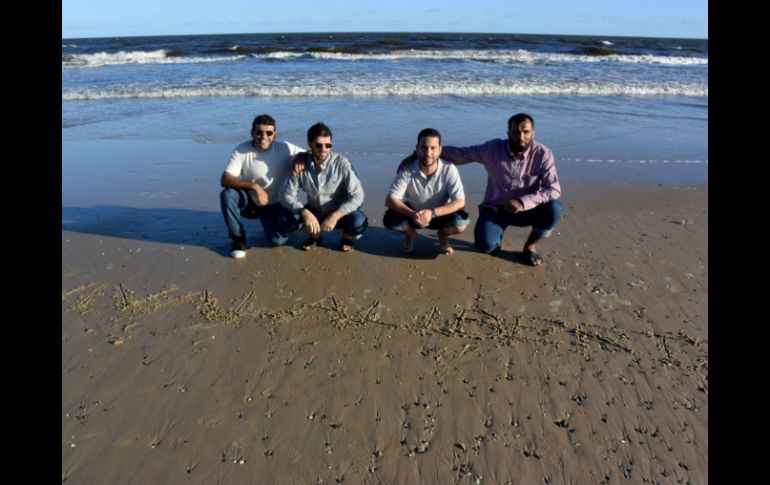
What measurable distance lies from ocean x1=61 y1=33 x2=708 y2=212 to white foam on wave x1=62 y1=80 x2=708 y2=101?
5 centimetres

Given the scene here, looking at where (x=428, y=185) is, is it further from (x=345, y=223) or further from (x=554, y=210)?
(x=554, y=210)

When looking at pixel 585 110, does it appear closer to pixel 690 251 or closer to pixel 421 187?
pixel 690 251

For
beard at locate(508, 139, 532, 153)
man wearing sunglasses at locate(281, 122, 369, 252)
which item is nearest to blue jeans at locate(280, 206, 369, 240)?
man wearing sunglasses at locate(281, 122, 369, 252)

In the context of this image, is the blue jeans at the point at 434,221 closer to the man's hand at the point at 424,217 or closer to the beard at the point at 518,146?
the man's hand at the point at 424,217

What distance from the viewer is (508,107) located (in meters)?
10.7

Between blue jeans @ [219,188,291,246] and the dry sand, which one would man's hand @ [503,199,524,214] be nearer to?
the dry sand

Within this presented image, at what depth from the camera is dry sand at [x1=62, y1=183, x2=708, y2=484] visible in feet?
7.52

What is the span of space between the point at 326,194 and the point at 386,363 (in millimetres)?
1965

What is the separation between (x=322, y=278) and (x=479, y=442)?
2.06 meters

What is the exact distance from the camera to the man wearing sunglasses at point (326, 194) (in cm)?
424

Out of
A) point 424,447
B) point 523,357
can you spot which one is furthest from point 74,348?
point 523,357

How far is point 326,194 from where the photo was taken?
4.41m

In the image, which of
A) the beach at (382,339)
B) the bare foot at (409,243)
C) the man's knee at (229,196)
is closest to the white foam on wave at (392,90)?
the beach at (382,339)

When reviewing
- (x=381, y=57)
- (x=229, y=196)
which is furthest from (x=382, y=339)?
(x=381, y=57)
